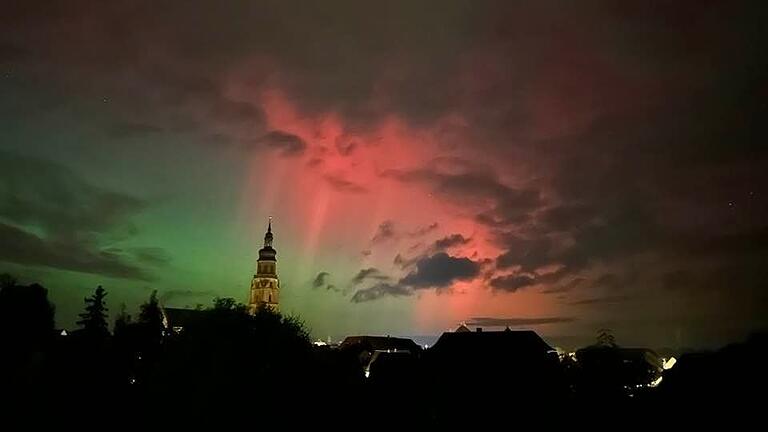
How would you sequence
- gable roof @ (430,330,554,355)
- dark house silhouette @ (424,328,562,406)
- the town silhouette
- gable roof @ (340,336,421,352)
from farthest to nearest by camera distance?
gable roof @ (340,336,421,352) → gable roof @ (430,330,554,355) → dark house silhouette @ (424,328,562,406) → the town silhouette

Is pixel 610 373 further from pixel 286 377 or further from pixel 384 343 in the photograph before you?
pixel 384 343

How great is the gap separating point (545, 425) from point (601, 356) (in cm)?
4111

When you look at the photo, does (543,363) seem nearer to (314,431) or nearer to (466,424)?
(466,424)

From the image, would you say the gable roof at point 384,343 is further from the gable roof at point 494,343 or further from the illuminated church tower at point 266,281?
the gable roof at point 494,343

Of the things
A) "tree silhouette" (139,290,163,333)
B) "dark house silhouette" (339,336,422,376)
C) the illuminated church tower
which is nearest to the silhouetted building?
"dark house silhouette" (339,336,422,376)

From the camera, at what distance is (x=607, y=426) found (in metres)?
50.8

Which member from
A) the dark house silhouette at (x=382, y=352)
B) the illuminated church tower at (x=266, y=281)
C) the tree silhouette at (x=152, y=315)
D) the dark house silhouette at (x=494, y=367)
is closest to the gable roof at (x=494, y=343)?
the dark house silhouette at (x=494, y=367)

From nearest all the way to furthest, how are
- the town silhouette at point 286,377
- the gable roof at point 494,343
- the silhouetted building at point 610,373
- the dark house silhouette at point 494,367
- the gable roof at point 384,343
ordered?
the town silhouette at point 286,377 → the dark house silhouette at point 494,367 → the silhouetted building at point 610,373 → the gable roof at point 494,343 → the gable roof at point 384,343

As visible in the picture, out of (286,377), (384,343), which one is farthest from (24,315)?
(384,343)

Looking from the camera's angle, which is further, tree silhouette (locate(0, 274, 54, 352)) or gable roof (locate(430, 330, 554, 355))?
gable roof (locate(430, 330, 554, 355))

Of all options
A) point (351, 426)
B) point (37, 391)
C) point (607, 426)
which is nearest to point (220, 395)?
point (351, 426)

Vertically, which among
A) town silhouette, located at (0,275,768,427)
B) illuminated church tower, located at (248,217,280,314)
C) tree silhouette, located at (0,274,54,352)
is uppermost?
illuminated church tower, located at (248,217,280,314)

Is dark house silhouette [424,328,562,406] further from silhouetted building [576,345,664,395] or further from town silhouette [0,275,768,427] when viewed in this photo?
silhouetted building [576,345,664,395]

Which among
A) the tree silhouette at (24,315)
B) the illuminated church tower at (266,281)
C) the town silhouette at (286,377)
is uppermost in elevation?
the illuminated church tower at (266,281)
